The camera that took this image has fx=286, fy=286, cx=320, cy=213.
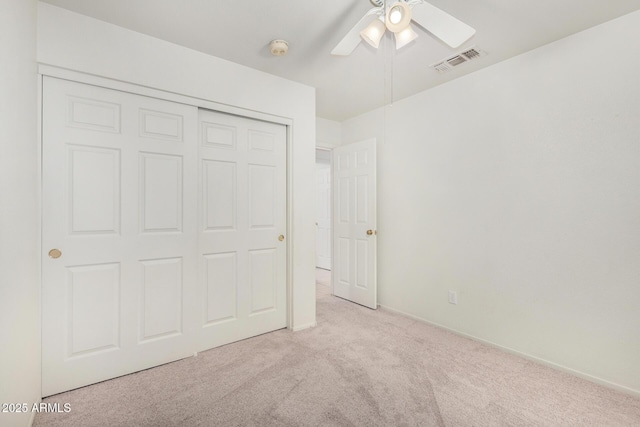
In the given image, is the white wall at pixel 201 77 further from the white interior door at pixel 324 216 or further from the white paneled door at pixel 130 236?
the white interior door at pixel 324 216

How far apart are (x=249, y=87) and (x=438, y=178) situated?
80.9 inches

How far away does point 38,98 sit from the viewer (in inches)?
69.3

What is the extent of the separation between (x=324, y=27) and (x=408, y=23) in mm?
859

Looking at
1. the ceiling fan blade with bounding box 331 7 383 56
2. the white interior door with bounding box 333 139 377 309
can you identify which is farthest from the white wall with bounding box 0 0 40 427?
the white interior door with bounding box 333 139 377 309

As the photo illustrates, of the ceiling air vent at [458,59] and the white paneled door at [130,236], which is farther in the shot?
the ceiling air vent at [458,59]

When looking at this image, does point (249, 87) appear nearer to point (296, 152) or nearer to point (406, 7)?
point (296, 152)

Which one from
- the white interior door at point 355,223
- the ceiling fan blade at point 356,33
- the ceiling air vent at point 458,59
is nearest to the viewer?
the ceiling fan blade at point 356,33

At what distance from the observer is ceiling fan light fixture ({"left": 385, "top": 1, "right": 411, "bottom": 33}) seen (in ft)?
4.20

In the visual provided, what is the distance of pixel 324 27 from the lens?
1.98 meters

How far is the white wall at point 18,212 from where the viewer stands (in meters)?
Answer: 1.21

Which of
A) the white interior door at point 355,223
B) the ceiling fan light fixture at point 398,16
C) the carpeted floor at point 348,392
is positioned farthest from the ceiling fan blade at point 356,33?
the carpeted floor at point 348,392

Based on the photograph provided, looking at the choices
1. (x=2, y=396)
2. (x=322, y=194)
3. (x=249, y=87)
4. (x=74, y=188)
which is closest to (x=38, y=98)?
(x=74, y=188)

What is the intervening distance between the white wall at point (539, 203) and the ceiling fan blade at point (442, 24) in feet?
4.17

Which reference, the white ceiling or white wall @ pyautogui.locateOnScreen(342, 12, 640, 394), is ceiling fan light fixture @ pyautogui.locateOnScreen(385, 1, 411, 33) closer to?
the white ceiling
